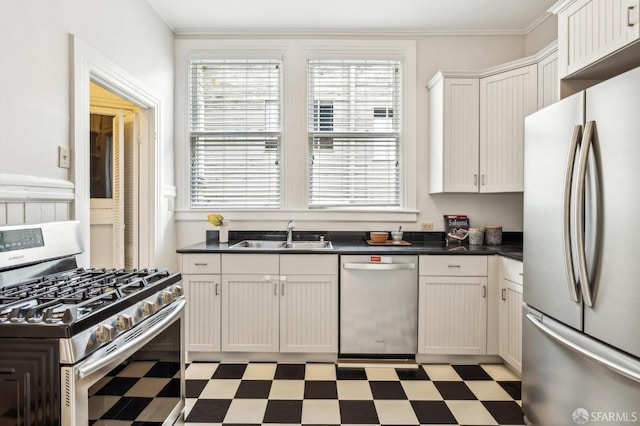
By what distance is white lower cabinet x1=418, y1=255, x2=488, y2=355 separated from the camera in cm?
288

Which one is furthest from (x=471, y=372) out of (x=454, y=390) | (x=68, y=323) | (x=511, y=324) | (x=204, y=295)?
(x=68, y=323)

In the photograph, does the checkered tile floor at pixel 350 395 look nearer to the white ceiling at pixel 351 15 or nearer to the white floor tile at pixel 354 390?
the white floor tile at pixel 354 390

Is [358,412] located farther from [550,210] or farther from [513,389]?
[550,210]

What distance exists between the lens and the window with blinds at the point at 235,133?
3574mm

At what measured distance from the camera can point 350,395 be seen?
2445mm

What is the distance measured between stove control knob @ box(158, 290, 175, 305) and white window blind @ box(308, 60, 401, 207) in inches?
79.7

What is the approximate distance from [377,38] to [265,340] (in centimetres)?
279

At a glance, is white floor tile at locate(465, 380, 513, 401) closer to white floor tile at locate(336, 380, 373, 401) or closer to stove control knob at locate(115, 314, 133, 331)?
white floor tile at locate(336, 380, 373, 401)

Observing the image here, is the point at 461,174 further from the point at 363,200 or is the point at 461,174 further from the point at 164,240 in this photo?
the point at 164,240

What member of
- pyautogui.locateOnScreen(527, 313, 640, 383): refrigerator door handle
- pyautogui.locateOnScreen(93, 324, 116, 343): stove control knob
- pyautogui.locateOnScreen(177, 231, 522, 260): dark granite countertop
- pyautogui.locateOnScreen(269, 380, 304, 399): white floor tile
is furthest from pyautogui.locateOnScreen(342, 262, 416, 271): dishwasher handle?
pyautogui.locateOnScreen(93, 324, 116, 343): stove control knob

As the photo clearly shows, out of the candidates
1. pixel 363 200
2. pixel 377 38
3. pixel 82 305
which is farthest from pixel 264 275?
pixel 377 38

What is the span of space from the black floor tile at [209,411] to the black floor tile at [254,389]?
0.12 meters

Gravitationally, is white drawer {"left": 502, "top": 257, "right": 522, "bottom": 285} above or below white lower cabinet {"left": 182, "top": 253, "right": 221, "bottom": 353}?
above

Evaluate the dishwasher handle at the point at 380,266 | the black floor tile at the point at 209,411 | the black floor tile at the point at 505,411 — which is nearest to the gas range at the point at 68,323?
the black floor tile at the point at 209,411
